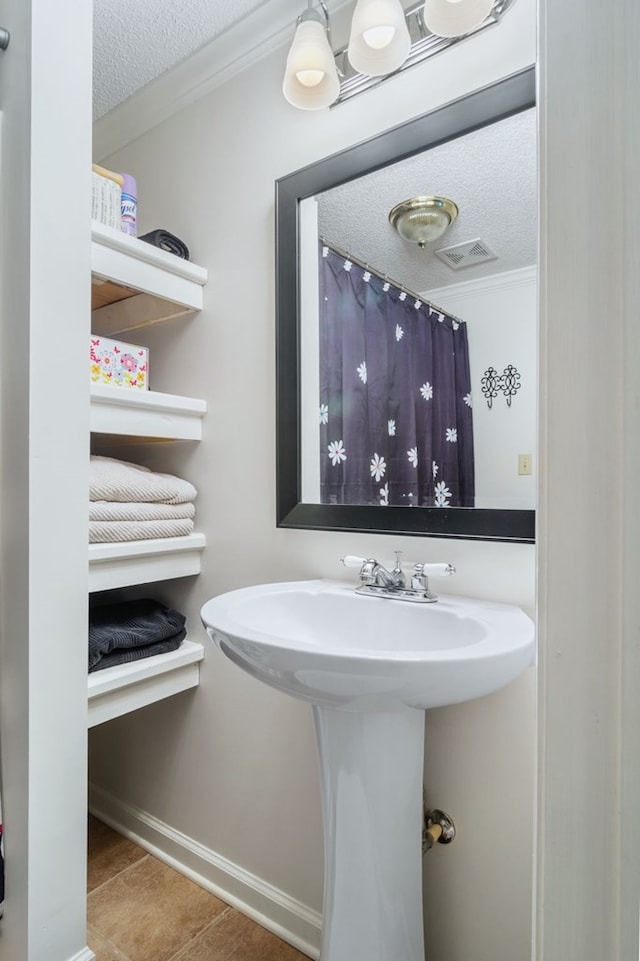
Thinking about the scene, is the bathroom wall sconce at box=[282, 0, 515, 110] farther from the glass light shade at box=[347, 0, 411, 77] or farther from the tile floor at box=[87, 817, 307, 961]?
the tile floor at box=[87, 817, 307, 961]

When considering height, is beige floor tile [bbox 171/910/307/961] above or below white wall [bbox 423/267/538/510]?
below

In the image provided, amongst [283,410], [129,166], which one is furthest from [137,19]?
[283,410]

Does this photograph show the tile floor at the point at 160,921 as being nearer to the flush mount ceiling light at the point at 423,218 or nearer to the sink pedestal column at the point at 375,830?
the sink pedestal column at the point at 375,830

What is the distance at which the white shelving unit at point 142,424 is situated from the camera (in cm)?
123

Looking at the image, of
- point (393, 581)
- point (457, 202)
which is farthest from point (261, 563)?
point (457, 202)

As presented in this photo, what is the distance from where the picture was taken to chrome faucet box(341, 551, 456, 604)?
103cm

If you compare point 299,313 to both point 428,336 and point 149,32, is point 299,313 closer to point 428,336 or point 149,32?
point 428,336

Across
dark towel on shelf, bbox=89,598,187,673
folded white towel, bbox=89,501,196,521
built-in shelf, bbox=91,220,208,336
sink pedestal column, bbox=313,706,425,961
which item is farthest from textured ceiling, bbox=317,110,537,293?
dark towel on shelf, bbox=89,598,187,673

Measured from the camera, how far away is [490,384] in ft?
3.43

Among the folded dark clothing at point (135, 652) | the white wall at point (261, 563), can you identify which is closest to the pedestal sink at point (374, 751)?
the white wall at point (261, 563)

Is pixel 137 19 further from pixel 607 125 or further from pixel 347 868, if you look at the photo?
pixel 347 868

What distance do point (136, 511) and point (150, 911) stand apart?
105 centimetres

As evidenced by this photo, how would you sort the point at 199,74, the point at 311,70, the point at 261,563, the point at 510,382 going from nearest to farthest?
the point at 510,382 → the point at 311,70 → the point at 261,563 → the point at 199,74

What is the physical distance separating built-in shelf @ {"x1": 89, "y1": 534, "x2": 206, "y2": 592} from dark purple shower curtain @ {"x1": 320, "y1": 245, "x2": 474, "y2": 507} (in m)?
0.46
